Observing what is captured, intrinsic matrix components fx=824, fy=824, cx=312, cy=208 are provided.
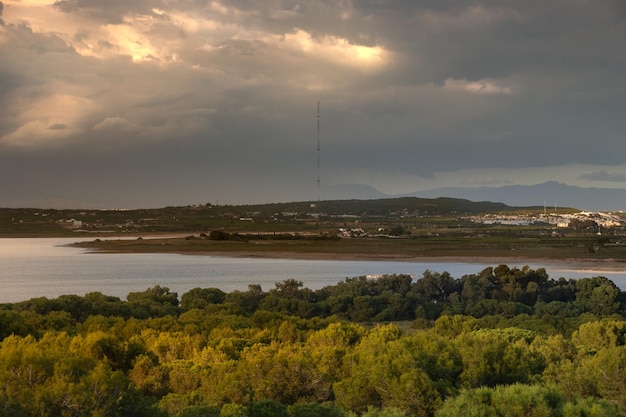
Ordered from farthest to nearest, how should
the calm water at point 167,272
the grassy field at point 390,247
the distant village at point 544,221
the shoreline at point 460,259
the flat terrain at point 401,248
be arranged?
the distant village at point 544,221 → the grassy field at point 390,247 → the flat terrain at point 401,248 → the shoreline at point 460,259 → the calm water at point 167,272

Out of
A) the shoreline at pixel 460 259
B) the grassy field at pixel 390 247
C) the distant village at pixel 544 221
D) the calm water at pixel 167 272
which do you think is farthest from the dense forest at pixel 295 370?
the distant village at pixel 544 221

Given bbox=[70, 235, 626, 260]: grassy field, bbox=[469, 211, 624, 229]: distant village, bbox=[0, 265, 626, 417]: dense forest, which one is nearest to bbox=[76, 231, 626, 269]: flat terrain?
bbox=[70, 235, 626, 260]: grassy field

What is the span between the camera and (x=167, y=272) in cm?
6938

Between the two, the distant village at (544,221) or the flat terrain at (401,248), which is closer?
the flat terrain at (401,248)

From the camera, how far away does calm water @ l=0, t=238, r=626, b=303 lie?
5877 cm

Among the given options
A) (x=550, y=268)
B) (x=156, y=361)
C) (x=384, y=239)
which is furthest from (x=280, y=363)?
(x=384, y=239)

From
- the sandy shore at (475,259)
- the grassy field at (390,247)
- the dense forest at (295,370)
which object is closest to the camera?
the dense forest at (295,370)

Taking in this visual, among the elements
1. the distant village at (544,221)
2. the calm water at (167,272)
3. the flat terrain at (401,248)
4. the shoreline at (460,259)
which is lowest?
the calm water at (167,272)

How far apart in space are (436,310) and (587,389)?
79.9ft

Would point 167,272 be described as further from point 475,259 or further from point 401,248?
point 475,259

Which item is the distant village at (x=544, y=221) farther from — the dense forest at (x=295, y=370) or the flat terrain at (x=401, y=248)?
the dense forest at (x=295, y=370)

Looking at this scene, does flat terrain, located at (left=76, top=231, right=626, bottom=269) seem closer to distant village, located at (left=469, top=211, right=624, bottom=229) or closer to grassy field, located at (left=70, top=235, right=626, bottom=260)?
grassy field, located at (left=70, top=235, right=626, bottom=260)

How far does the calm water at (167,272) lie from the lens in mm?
58769

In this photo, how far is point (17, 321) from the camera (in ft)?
90.7
